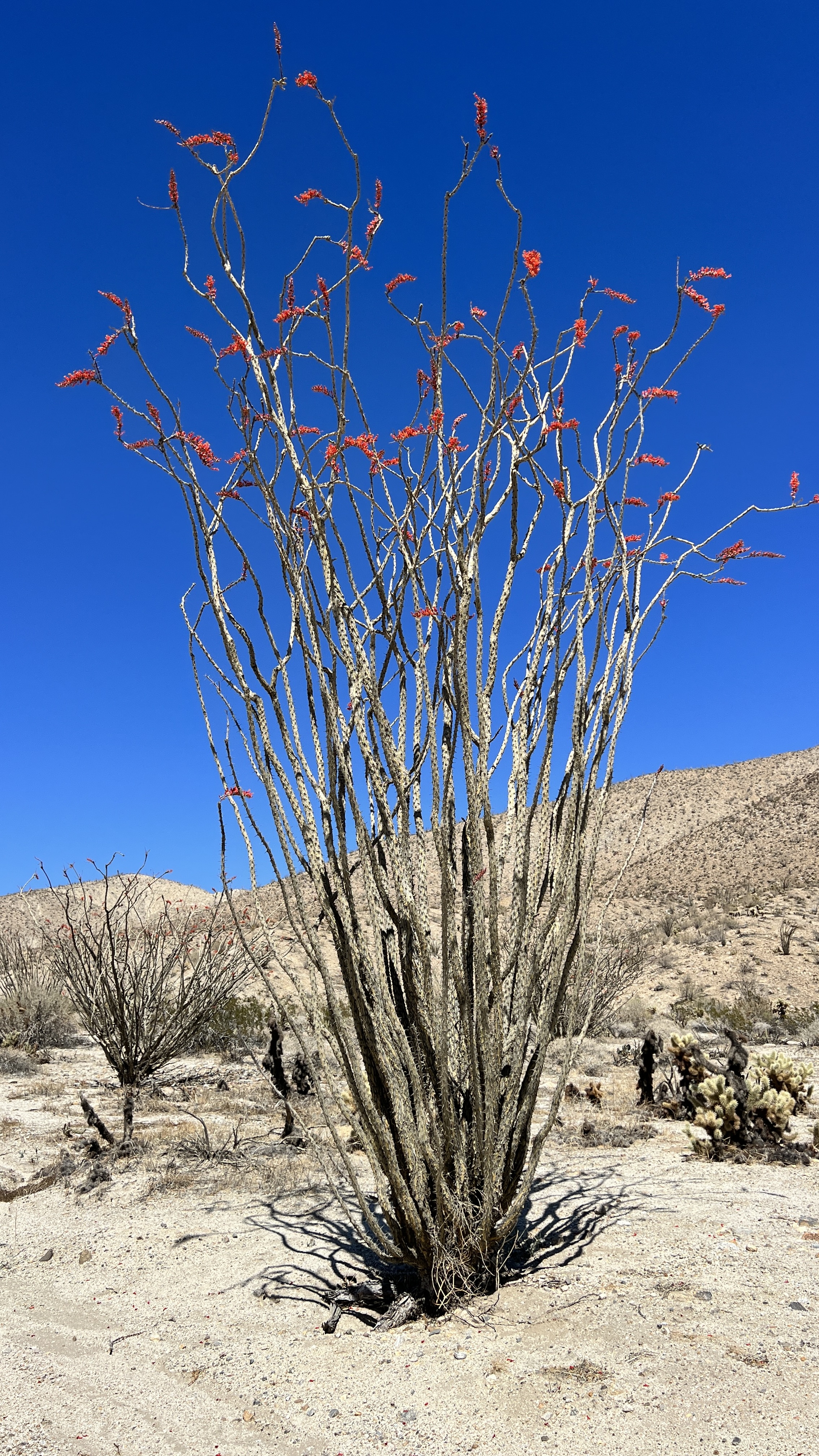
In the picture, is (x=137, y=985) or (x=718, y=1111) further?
(x=137, y=985)

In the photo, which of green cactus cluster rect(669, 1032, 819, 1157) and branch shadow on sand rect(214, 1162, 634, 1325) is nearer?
branch shadow on sand rect(214, 1162, 634, 1325)

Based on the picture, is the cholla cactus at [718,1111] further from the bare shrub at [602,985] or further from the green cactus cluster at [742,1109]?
the bare shrub at [602,985]

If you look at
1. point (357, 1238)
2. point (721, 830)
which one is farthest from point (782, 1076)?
point (721, 830)

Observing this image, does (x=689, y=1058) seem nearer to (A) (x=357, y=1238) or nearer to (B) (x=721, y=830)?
(A) (x=357, y=1238)

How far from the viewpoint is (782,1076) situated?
16.2 ft

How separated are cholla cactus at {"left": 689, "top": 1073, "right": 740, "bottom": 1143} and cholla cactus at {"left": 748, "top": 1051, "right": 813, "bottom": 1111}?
0.80ft

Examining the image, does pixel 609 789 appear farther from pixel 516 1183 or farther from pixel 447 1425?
pixel 447 1425

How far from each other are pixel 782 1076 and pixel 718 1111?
0.58m

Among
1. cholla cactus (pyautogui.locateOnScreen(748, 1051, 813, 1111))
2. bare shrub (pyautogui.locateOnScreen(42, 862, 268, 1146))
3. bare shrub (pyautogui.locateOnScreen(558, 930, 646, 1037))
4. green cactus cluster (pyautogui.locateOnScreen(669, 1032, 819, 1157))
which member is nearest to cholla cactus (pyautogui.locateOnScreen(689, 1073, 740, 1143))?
green cactus cluster (pyautogui.locateOnScreen(669, 1032, 819, 1157))

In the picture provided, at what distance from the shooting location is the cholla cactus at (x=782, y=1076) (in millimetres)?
4898

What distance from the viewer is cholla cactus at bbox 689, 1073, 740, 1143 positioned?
4562 millimetres

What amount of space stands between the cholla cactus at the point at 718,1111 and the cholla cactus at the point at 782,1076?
0.80 feet

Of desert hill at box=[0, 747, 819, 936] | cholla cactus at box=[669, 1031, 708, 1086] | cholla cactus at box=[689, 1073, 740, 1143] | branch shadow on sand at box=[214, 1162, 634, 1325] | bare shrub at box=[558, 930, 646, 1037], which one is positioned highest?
desert hill at box=[0, 747, 819, 936]

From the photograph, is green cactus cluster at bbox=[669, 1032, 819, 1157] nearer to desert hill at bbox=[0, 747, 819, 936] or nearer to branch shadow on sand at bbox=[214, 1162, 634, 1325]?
branch shadow on sand at bbox=[214, 1162, 634, 1325]
